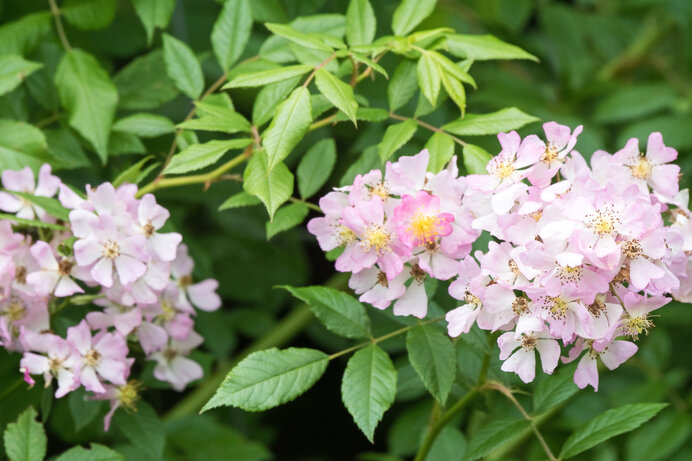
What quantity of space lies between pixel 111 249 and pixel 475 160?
60 centimetres

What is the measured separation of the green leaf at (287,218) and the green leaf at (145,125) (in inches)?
11.7

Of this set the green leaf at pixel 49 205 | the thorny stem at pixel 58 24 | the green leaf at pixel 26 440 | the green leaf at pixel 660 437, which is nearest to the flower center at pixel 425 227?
the green leaf at pixel 49 205

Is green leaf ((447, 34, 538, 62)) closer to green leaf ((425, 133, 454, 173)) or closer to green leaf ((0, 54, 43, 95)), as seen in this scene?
Answer: green leaf ((425, 133, 454, 173))

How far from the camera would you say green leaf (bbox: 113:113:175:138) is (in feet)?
5.33

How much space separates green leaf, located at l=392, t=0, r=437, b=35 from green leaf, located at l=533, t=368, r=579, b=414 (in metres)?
0.64

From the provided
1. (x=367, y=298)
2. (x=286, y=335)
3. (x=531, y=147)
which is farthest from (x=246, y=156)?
(x=286, y=335)

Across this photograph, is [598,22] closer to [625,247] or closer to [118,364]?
[625,247]

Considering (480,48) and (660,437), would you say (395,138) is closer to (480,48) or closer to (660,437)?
(480,48)

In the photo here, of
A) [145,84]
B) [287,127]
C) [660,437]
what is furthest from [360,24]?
[660,437]

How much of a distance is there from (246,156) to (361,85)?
663 millimetres

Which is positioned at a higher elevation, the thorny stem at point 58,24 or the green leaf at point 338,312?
the thorny stem at point 58,24

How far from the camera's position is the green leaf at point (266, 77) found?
129 cm

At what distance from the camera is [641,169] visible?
1.32 meters

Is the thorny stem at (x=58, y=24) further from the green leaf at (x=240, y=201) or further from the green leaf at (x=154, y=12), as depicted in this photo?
the green leaf at (x=240, y=201)
